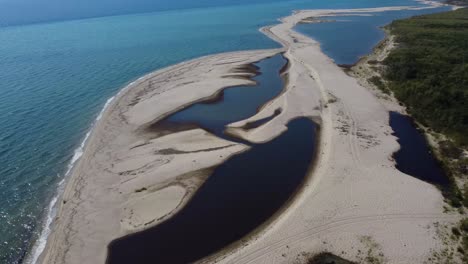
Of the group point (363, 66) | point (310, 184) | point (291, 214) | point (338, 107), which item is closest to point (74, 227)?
point (291, 214)

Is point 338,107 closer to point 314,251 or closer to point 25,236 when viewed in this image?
point 314,251

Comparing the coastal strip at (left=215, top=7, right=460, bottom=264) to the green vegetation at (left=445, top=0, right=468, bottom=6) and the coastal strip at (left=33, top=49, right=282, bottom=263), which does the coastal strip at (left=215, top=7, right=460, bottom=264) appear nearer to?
the coastal strip at (left=33, top=49, right=282, bottom=263)

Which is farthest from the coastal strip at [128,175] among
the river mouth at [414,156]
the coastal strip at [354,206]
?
the river mouth at [414,156]

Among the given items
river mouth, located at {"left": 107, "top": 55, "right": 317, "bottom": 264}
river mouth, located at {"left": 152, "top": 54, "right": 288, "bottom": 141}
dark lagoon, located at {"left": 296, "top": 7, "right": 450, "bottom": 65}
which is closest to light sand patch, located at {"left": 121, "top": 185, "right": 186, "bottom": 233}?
river mouth, located at {"left": 107, "top": 55, "right": 317, "bottom": 264}

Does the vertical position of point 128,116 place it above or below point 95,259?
above

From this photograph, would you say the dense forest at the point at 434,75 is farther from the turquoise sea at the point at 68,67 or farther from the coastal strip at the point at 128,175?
the coastal strip at the point at 128,175
